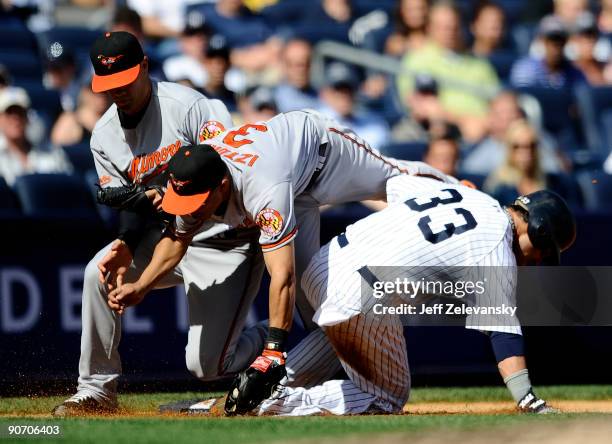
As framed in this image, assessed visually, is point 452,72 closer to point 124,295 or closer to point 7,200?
point 7,200

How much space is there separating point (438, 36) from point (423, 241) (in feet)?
18.0

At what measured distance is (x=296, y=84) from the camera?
30.9 feet

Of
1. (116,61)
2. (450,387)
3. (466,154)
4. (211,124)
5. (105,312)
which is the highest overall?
(116,61)

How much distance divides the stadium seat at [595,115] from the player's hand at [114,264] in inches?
220

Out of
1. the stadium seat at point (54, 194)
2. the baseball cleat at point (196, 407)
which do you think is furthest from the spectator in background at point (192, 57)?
the baseball cleat at point (196, 407)

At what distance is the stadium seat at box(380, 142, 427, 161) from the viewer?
860cm

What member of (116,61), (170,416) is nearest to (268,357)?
(170,416)

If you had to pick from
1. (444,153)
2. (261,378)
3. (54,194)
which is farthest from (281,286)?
(444,153)

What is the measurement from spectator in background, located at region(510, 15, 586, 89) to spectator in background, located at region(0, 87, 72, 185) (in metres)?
4.42

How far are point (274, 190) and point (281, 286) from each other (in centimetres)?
42

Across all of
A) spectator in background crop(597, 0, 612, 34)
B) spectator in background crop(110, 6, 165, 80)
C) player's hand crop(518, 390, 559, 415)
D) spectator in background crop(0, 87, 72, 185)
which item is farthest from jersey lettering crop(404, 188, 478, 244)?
spectator in background crop(597, 0, 612, 34)

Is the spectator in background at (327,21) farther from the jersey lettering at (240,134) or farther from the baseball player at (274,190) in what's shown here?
the jersey lettering at (240,134)

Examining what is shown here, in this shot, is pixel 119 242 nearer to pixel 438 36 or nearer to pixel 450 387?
pixel 450 387

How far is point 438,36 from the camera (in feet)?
33.7
